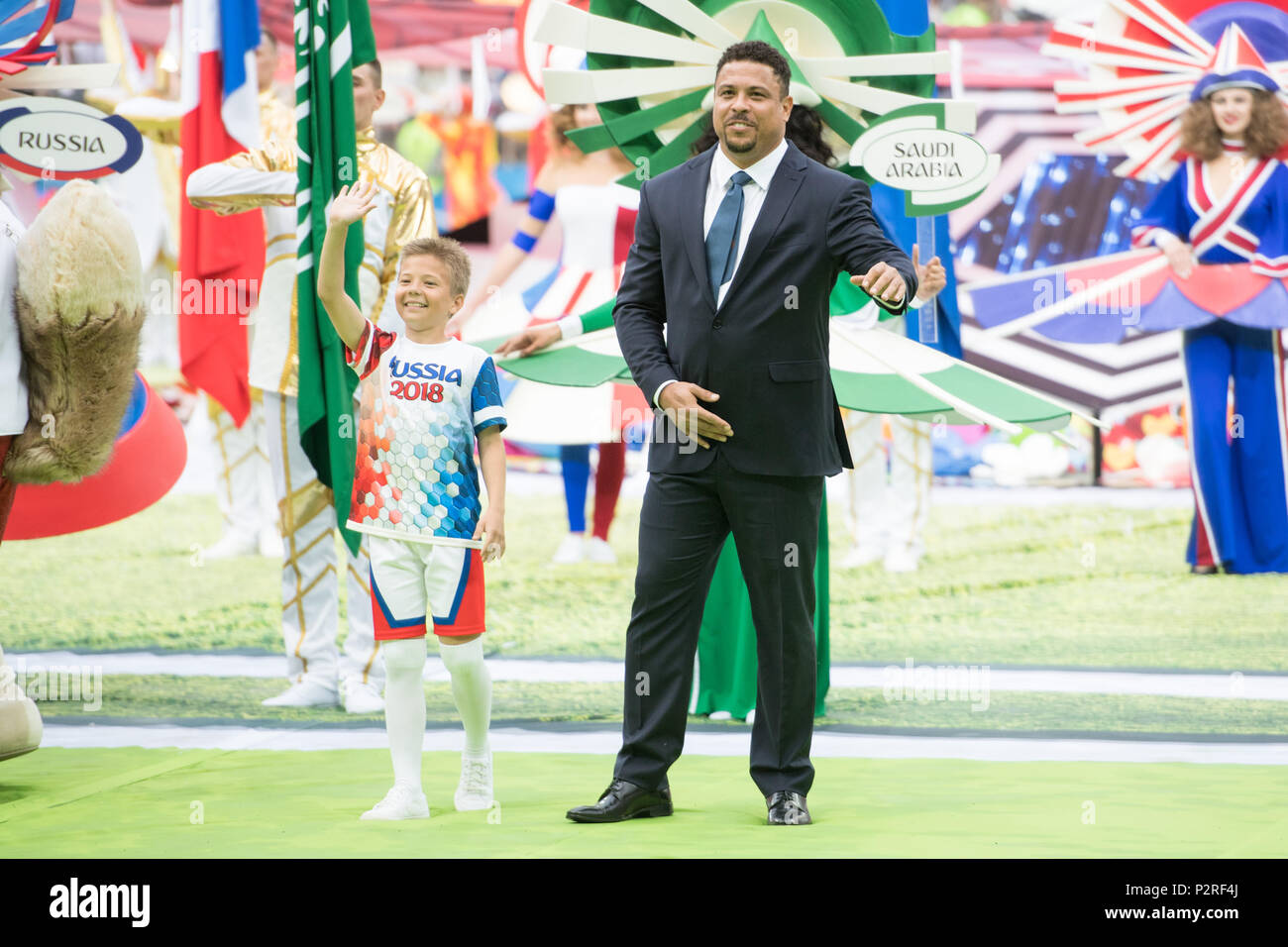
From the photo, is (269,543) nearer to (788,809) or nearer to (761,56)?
(788,809)

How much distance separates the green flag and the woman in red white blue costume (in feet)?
14.6

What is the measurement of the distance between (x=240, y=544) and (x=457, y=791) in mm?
4885

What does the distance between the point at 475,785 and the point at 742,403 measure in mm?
1009

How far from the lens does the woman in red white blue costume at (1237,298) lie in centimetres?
774

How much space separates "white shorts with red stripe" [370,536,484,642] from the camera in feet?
11.7

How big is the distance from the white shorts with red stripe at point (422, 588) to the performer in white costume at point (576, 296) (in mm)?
1161

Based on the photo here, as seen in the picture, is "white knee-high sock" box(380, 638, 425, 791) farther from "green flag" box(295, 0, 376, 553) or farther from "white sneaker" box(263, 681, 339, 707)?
"white sneaker" box(263, 681, 339, 707)

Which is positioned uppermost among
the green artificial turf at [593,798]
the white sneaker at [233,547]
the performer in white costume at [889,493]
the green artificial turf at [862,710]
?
the performer in white costume at [889,493]

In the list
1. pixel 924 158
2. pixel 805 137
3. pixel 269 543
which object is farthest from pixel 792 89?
pixel 269 543

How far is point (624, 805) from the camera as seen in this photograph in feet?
11.8

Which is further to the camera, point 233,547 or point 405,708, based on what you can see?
point 233,547
